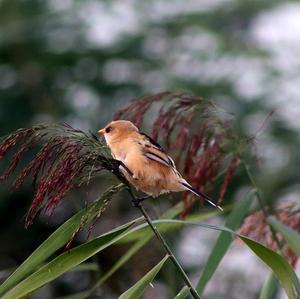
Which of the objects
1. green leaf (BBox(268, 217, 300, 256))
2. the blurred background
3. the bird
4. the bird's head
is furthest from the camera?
the blurred background

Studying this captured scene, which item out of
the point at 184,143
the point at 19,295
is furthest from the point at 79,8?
the point at 19,295

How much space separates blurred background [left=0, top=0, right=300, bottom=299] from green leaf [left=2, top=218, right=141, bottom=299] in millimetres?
5716

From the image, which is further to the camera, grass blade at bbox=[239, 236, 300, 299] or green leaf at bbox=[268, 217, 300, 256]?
green leaf at bbox=[268, 217, 300, 256]

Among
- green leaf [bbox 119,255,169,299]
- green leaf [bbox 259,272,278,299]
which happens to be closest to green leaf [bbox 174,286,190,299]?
green leaf [bbox 119,255,169,299]

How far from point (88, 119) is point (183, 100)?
5.93 meters

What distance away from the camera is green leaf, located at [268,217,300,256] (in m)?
2.65

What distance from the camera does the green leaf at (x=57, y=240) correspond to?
2.24 metres

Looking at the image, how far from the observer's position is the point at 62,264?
2.26m

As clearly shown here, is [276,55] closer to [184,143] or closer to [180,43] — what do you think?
[180,43]

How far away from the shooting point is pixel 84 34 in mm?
10156

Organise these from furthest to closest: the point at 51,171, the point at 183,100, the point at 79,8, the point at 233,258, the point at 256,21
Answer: the point at 256,21 → the point at 79,8 → the point at 233,258 → the point at 183,100 → the point at 51,171

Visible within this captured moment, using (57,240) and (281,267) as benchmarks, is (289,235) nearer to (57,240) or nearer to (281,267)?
(281,267)

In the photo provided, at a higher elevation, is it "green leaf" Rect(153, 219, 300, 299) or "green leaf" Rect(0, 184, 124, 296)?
"green leaf" Rect(0, 184, 124, 296)

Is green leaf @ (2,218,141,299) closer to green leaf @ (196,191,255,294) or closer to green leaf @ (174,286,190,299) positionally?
green leaf @ (174,286,190,299)
